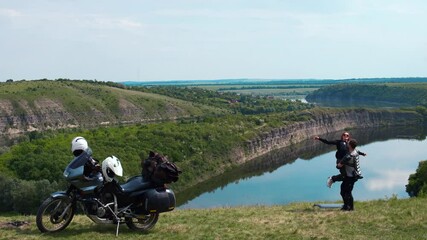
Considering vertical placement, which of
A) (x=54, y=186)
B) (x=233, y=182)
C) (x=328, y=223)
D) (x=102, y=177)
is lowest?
(x=233, y=182)

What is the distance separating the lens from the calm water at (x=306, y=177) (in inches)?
2709

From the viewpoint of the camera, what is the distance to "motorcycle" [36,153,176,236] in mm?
11555

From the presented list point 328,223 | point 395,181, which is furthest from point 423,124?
point 328,223

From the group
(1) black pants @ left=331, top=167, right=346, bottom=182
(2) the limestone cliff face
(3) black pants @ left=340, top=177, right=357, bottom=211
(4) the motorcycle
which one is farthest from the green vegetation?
(3) black pants @ left=340, top=177, right=357, bottom=211

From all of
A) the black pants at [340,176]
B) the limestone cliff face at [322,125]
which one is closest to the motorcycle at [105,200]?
the black pants at [340,176]

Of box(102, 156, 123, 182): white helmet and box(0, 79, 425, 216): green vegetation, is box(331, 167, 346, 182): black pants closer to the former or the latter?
box(102, 156, 123, 182): white helmet

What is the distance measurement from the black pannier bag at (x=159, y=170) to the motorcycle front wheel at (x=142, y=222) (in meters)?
1.05

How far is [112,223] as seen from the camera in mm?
11969

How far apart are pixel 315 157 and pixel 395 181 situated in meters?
42.3

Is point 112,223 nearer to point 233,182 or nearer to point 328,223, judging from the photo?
point 328,223

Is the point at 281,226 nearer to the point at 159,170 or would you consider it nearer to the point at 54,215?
the point at 159,170

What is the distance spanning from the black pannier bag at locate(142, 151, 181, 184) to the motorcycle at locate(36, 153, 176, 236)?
23 centimetres

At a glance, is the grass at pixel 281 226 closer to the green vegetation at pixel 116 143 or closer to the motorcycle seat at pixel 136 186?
Result: the motorcycle seat at pixel 136 186

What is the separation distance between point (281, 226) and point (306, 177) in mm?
80046
